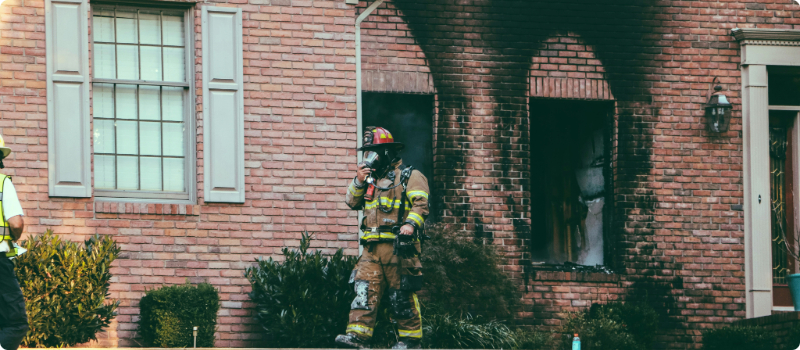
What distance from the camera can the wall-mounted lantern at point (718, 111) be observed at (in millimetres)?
10719

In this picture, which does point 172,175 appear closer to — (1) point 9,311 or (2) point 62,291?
(2) point 62,291

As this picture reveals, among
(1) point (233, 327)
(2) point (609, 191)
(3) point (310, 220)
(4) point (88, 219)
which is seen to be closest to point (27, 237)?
(4) point (88, 219)

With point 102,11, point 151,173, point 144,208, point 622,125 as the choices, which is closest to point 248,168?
point 151,173

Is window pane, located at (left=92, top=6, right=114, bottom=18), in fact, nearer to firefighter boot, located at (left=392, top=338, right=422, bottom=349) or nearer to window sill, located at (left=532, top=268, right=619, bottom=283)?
firefighter boot, located at (left=392, top=338, right=422, bottom=349)

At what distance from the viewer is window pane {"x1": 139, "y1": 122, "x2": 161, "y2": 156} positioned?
31.1 ft

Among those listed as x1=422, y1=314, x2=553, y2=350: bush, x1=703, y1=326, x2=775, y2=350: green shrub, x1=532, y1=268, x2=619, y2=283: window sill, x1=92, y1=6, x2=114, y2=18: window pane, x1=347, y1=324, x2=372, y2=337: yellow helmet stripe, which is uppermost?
x1=92, y1=6, x2=114, y2=18: window pane

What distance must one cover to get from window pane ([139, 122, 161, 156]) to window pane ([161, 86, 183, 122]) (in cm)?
15

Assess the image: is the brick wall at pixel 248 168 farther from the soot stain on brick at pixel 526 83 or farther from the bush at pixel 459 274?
the soot stain on brick at pixel 526 83

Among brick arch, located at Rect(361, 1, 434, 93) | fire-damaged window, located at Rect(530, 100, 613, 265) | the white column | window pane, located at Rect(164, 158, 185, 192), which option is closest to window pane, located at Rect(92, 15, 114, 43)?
window pane, located at Rect(164, 158, 185, 192)

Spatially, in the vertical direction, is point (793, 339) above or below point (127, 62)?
below

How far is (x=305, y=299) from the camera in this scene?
8438mm

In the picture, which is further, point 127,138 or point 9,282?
point 127,138

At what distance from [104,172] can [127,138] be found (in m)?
0.41

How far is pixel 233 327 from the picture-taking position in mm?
9320
